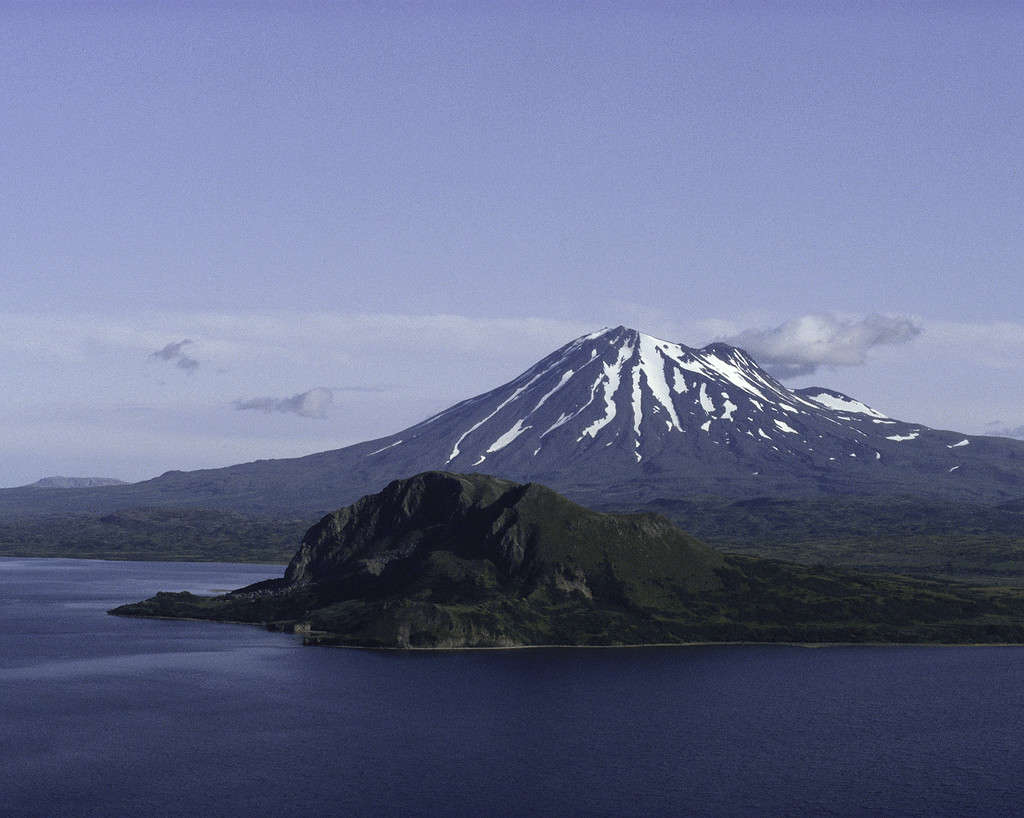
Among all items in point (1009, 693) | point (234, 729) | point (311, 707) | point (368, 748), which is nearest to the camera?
point (368, 748)

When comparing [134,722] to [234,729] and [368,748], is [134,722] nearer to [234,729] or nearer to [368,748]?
[234,729]

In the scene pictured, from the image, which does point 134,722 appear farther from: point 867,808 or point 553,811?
point 867,808

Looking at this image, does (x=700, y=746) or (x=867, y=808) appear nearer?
(x=867, y=808)


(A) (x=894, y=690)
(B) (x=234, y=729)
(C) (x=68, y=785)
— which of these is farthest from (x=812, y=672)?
(C) (x=68, y=785)

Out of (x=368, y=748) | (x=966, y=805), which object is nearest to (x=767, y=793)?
(x=966, y=805)

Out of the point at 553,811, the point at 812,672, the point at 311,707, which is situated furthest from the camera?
the point at 812,672

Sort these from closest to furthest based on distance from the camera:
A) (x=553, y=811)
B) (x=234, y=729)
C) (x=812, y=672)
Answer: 1. (x=553, y=811)
2. (x=234, y=729)
3. (x=812, y=672)
